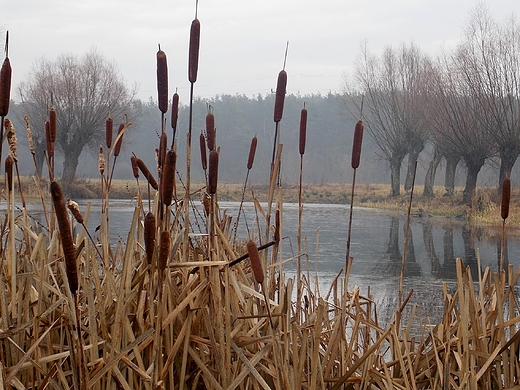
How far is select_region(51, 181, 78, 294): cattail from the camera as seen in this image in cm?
99

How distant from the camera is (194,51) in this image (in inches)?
60.7

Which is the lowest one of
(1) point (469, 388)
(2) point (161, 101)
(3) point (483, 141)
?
(1) point (469, 388)

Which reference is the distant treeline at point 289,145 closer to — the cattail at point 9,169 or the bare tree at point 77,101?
the bare tree at point 77,101

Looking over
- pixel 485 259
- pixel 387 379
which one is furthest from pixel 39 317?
pixel 485 259

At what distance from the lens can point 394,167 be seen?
123 ft

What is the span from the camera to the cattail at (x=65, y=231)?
0.99 meters

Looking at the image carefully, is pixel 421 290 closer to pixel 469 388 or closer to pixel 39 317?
pixel 469 388

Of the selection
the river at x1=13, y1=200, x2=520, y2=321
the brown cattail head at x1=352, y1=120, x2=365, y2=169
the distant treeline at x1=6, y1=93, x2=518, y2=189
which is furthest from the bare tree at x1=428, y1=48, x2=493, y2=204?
the distant treeline at x1=6, y1=93, x2=518, y2=189

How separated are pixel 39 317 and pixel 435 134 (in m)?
30.5

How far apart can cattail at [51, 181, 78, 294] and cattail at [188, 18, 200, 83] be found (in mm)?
629

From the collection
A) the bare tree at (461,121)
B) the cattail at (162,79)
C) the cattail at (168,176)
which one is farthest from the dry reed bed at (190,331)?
the bare tree at (461,121)

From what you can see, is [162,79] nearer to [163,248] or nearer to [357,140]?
[163,248]

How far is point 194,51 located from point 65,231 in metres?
0.68

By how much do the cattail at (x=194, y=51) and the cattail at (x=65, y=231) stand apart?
629mm
